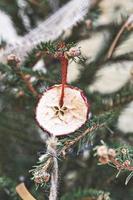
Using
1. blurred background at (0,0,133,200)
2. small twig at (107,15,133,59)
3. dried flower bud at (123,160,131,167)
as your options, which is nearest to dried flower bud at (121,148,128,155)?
dried flower bud at (123,160,131,167)

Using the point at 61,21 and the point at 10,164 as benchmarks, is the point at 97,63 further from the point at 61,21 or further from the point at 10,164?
the point at 10,164

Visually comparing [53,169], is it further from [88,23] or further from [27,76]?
[88,23]

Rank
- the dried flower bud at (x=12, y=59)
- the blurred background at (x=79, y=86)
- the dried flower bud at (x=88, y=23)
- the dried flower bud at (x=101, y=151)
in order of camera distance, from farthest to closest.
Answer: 1. the dried flower bud at (x=88, y=23)
2. the blurred background at (x=79, y=86)
3. the dried flower bud at (x=12, y=59)
4. the dried flower bud at (x=101, y=151)

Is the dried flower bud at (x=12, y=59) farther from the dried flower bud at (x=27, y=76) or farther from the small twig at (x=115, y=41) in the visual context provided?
the small twig at (x=115, y=41)

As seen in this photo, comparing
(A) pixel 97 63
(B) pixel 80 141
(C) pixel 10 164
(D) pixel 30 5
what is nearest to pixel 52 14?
(D) pixel 30 5

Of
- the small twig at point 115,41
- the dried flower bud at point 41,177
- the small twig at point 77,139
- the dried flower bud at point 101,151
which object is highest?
the small twig at point 115,41

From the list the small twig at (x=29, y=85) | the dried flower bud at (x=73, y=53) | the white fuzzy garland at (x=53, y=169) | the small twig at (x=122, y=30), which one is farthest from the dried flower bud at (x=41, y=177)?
the small twig at (x=122, y=30)
